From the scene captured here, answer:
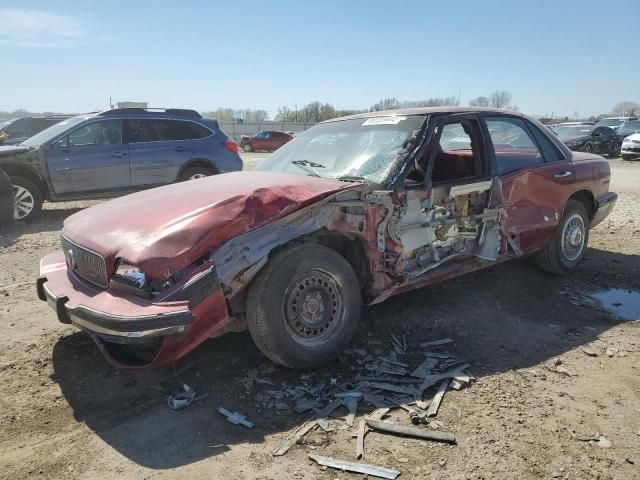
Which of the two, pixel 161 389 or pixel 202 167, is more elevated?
pixel 202 167

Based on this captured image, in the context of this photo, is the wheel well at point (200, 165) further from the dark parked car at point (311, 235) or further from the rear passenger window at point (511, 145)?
→ the rear passenger window at point (511, 145)


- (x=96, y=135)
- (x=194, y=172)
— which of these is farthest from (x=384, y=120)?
(x=96, y=135)

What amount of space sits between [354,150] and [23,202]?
21.5 feet

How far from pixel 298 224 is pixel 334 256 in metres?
0.35

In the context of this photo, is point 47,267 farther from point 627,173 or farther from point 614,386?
point 627,173

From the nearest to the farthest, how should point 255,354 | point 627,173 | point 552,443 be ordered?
1. point 552,443
2. point 255,354
3. point 627,173

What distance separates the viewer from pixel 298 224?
335cm

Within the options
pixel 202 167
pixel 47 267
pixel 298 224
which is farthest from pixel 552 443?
pixel 202 167

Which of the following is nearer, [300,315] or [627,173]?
[300,315]

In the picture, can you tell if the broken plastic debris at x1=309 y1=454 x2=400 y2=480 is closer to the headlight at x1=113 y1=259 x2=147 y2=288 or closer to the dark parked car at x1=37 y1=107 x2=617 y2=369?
the dark parked car at x1=37 y1=107 x2=617 y2=369

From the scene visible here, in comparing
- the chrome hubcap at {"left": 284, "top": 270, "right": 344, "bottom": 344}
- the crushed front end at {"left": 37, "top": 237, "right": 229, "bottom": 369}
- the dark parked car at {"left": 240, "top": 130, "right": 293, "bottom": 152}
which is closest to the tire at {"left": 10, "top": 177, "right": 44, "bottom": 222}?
the crushed front end at {"left": 37, "top": 237, "right": 229, "bottom": 369}

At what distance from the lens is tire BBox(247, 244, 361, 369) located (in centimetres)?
319

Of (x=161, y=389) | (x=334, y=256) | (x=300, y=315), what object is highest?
(x=334, y=256)

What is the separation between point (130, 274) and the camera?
9.93 ft
